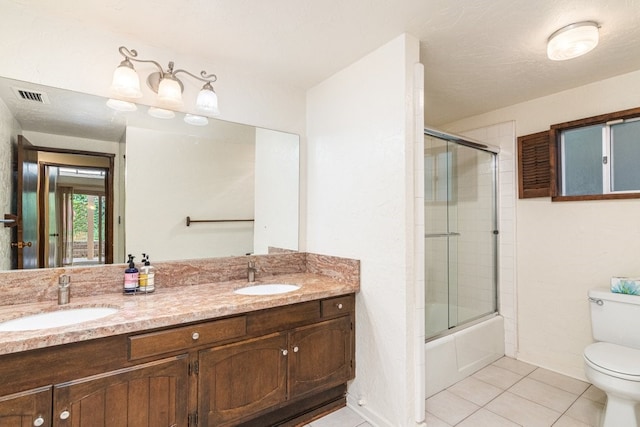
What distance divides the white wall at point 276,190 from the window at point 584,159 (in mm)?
2017

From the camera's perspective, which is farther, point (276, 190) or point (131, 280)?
point (276, 190)

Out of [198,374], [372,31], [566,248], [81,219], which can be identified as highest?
[372,31]

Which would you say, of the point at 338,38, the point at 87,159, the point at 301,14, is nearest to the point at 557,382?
the point at 338,38

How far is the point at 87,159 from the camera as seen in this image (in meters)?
1.77

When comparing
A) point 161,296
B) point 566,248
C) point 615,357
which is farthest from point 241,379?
point 566,248

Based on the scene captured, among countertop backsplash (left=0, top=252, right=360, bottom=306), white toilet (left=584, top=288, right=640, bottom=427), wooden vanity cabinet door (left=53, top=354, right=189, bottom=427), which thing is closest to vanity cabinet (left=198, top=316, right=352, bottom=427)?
wooden vanity cabinet door (left=53, top=354, right=189, bottom=427)

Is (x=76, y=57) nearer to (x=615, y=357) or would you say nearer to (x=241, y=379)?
(x=241, y=379)

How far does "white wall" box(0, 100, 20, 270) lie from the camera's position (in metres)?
1.53

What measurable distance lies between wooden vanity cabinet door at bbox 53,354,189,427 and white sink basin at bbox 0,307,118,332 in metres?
0.28

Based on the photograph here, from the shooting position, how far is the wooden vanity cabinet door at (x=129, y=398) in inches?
46.8

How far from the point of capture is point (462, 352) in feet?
7.93

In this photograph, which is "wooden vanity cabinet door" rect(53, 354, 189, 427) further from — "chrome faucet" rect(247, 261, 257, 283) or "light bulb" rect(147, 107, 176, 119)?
"light bulb" rect(147, 107, 176, 119)

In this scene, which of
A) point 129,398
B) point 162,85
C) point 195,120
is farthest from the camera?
point 195,120

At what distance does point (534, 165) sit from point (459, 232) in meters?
0.83
